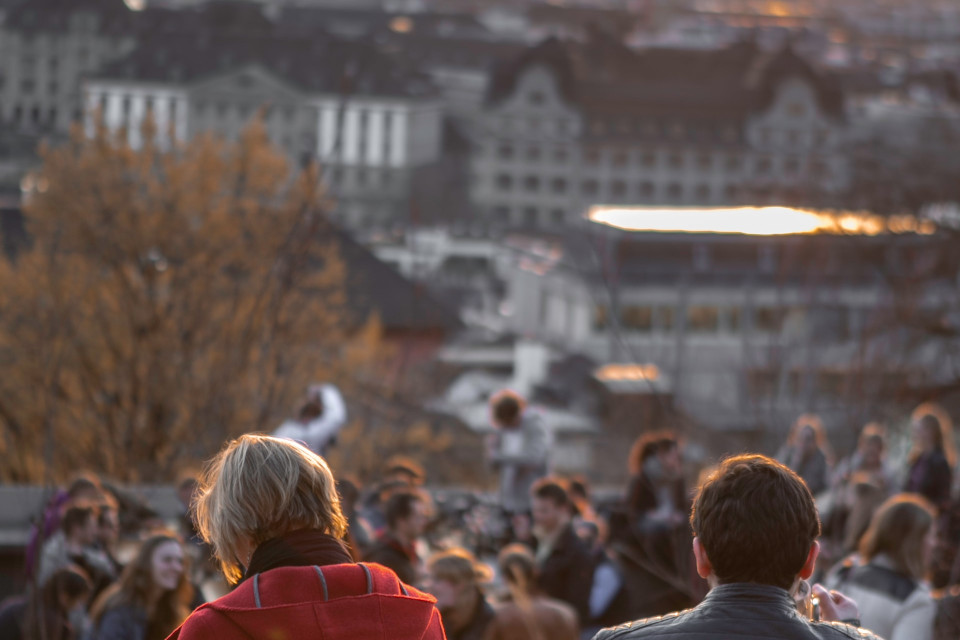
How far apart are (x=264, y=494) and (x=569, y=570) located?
3.23 m

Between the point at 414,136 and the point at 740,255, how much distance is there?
47283mm

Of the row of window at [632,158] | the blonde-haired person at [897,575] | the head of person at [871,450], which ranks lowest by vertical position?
the row of window at [632,158]

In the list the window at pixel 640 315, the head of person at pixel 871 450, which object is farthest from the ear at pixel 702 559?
the window at pixel 640 315

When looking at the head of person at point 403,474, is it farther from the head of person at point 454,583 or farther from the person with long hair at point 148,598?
the person with long hair at point 148,598

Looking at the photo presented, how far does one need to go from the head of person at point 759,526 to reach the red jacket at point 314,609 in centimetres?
55

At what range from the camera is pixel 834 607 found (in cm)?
266

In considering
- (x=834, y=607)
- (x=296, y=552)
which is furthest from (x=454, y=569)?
(x=296, y=552)

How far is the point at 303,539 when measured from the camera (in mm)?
2414

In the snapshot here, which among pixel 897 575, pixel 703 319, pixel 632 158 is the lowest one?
pixel 703 319

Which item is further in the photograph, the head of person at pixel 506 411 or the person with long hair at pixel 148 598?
the head of person at pixel 506 411

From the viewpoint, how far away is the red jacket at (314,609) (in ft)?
7.58

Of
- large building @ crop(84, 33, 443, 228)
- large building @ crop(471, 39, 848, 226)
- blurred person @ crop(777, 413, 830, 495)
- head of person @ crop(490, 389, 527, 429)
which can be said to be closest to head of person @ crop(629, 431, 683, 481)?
blurred person @ crop(777, 413, 830, 495)

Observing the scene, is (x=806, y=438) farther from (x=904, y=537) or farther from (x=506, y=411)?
(x=904, y=537)

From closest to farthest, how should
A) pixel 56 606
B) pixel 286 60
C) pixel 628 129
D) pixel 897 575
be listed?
1. pixel 897 575
2. pixel 56 606
3. pixel 286 60
4. pixel 628 129
